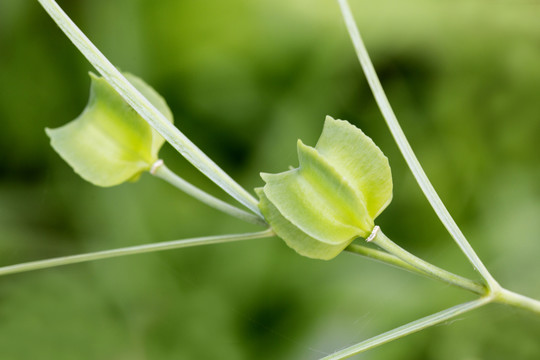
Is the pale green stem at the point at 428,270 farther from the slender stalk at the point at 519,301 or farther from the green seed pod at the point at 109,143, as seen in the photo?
the green seed pod at the point at 109,143

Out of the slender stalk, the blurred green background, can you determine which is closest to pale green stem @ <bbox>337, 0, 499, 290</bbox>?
the slender stalk

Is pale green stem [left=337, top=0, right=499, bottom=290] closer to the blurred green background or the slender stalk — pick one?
the slender stalk

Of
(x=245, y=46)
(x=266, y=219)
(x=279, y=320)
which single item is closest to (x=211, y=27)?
(x=245, y=46)

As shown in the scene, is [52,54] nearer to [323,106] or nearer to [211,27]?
[211,27]

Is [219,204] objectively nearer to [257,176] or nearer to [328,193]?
[328,193]

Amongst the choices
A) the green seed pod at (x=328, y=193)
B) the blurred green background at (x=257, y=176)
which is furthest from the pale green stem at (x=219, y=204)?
the blurred green background at (x=257, y=176)
